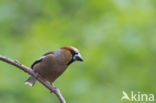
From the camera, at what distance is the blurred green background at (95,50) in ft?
16.2

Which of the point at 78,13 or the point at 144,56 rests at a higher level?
the point at 78,13

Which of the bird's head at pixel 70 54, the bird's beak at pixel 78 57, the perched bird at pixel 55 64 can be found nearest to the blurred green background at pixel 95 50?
the perched bird at pixel 55 64

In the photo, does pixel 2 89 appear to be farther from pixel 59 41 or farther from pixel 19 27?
pixel 19 27

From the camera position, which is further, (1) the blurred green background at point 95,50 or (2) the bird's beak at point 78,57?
(1) the blurred green background at point 95,50

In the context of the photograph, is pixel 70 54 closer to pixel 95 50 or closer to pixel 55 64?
pixel 55 64

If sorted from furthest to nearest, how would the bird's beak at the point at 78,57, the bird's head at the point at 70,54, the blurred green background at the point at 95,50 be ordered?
the blurred green background at the point at 95,50 < the bird's head at the point at 70,54 < the bird's beak at the point at 78,57

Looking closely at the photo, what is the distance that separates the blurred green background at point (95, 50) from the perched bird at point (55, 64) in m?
1.19

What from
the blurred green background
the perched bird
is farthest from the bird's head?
the blurred green background

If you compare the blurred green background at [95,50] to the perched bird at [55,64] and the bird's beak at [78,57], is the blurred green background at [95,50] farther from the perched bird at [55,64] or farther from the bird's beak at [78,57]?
the bird's beak at [78,57]

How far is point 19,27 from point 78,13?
89 centimetres

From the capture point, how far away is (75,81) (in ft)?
16.4

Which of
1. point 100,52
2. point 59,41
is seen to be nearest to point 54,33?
point 59,41

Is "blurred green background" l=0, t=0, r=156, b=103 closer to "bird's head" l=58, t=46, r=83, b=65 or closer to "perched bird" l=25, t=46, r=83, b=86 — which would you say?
"perched bird" l=25, t=46, r=83, b=86

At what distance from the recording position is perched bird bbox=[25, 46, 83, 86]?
3.55 metres
